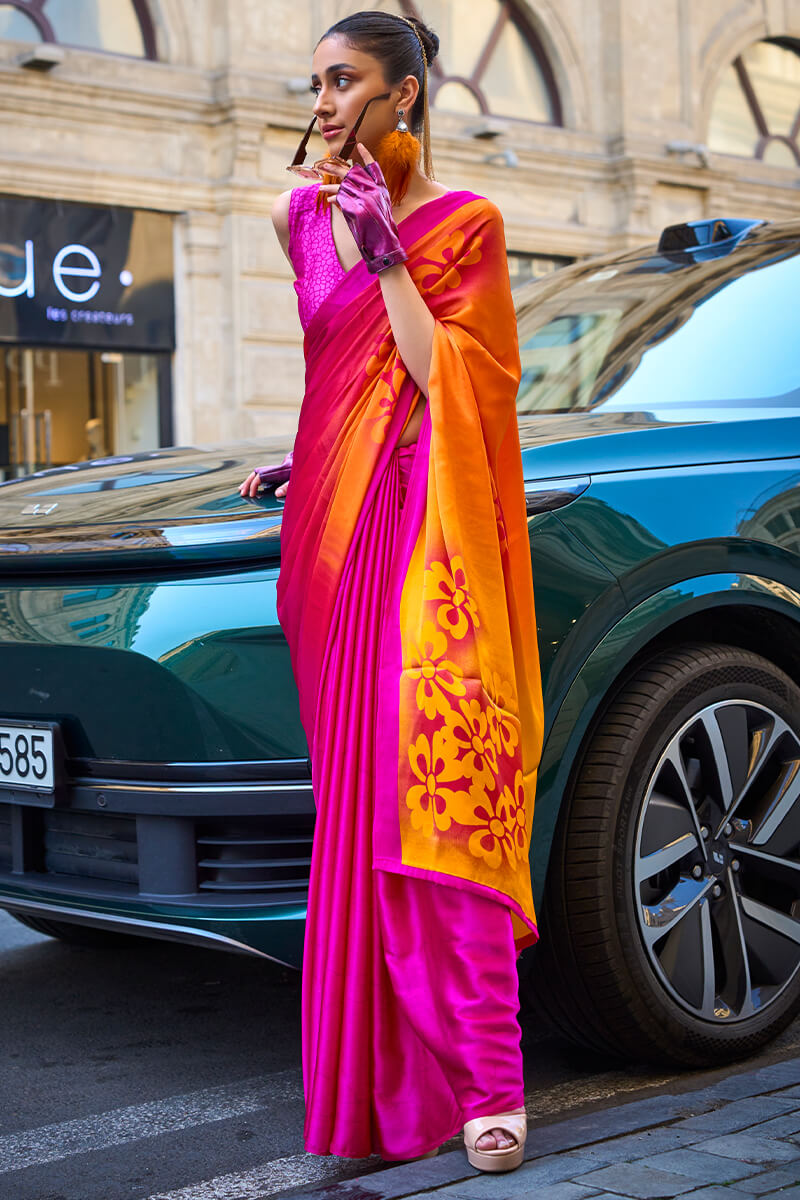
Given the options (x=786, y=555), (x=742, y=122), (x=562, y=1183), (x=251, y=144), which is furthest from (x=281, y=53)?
(x=562, y=1183)

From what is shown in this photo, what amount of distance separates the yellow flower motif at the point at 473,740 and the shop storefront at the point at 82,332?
1087cm

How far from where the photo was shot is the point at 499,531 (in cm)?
248

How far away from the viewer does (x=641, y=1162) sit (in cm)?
230

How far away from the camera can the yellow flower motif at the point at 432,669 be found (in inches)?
93.7

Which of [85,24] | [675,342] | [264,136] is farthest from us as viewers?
[264,136]

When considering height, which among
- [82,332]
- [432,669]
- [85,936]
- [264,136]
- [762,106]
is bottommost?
[85,936]

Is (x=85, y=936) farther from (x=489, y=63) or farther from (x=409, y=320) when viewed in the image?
(x=489, y=63)

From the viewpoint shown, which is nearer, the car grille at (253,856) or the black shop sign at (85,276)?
the car grille at (253,856)

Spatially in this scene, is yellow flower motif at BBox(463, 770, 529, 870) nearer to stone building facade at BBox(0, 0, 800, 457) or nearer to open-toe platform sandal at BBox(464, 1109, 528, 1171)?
open-toe platform sandal at BBox(464, 1109, 528, 1171)

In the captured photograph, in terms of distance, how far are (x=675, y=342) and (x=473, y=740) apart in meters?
1.52

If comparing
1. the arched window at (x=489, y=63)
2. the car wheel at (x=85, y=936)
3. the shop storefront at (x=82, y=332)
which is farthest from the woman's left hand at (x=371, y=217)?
the arched window at (x=489, y=63)

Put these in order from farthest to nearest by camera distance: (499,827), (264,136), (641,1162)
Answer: (264,136) → (499,827) → (641,1162)

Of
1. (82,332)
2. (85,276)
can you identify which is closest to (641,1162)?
(82,332)

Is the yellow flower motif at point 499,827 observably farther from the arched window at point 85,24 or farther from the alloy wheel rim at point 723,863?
the arched window at point 85,24
